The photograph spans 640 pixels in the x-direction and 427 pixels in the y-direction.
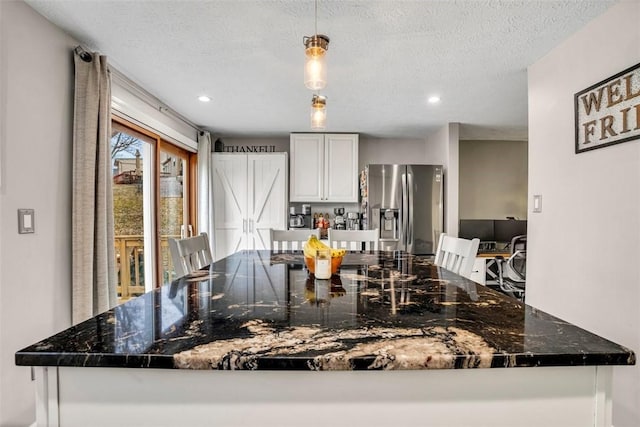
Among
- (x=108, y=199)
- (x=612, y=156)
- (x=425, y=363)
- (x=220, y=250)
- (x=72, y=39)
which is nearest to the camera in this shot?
(x=425, y=363)

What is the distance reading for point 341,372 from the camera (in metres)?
0.71

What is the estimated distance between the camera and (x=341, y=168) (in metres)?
4.77

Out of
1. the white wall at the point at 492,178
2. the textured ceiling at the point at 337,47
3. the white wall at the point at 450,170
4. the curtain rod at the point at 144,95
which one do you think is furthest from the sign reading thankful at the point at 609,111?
the white wall at the point at 492,178

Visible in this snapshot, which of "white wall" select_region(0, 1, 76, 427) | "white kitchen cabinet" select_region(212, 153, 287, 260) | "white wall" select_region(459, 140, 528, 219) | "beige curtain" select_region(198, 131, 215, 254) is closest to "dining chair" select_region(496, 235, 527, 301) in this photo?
"white wall" select_region(459, 140, 528, 219)

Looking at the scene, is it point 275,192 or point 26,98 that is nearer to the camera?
point 26,98

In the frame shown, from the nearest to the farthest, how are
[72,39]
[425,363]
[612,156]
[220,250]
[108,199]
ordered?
[425,363]
[612,156]
[72,39]
[108,199]
[220,250]

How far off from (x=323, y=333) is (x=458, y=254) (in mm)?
1273

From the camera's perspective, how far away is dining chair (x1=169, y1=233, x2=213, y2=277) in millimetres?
1712

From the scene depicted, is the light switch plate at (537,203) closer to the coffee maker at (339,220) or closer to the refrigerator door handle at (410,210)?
the refrigerator door handle at (410,210)

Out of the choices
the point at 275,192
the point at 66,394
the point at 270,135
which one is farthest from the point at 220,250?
the point at 66,394

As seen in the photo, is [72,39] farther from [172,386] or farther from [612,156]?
[612,156]

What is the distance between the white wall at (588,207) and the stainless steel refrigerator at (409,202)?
1791mm

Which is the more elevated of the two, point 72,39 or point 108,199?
point 72,39

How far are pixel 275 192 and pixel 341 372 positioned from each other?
13.4ft
